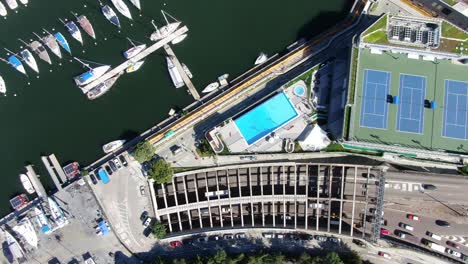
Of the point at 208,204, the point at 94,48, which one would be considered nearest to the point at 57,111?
the point at 94,48

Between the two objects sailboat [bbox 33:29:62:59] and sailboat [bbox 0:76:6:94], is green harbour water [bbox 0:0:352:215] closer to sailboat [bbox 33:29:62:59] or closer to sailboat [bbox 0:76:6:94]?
sailboat [bbox 0:76:6:94]

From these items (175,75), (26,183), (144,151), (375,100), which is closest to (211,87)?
(175,75)

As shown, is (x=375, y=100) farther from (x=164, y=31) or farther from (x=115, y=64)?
(x=115, y=64)

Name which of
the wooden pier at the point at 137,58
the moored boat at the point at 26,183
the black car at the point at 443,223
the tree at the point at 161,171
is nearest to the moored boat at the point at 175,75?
the wooden pier at the point at 137,58

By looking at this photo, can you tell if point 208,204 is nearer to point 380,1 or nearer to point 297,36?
point 297,36

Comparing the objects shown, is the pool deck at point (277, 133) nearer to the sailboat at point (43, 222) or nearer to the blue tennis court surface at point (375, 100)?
the blue tennis court surface at point (375, 100)

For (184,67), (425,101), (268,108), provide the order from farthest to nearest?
(184,67) < (268,108) < (425,101)

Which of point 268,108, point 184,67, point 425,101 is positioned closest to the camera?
point 425,101
